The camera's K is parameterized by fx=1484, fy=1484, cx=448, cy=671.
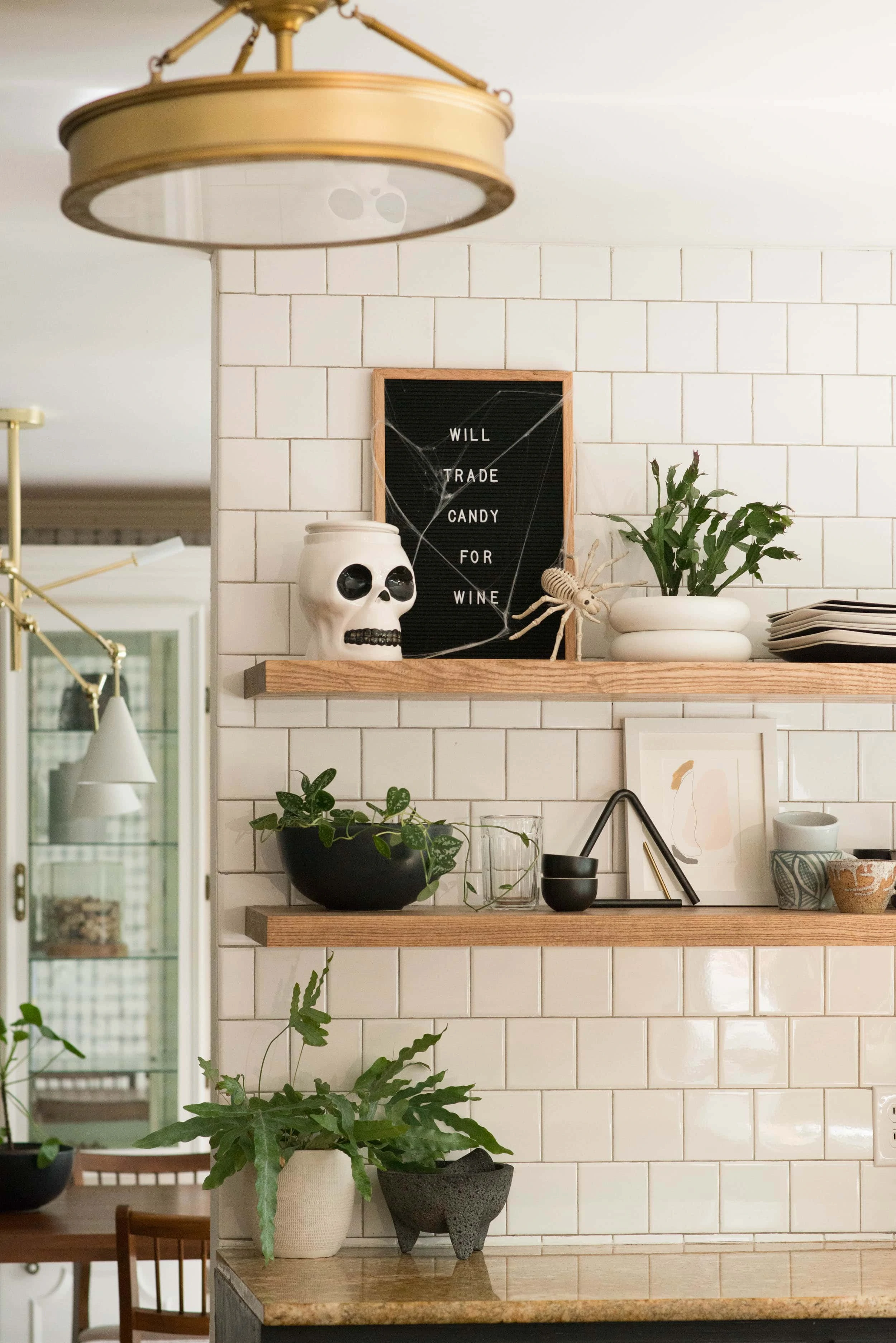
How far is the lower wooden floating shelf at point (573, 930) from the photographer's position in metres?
2.22

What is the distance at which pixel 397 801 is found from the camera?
7.65 feet

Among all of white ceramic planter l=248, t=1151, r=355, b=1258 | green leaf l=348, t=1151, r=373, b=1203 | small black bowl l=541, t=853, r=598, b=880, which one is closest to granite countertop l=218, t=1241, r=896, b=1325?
white ceramic planter l=248, t=1151, r=355, b=1258

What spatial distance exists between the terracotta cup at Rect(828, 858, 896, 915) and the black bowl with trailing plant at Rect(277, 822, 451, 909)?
66 cm

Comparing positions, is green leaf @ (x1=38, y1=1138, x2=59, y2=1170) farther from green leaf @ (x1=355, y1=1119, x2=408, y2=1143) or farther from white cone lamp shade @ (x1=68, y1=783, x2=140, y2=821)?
green leaf @ (x1=355, y1=1119, x2=408, y2=1143)

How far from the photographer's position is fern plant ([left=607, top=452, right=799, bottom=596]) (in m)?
2.38

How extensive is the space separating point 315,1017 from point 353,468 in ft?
2.98

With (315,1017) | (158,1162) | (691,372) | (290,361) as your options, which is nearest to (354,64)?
(290,361)

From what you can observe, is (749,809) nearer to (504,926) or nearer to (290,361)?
(504,926)

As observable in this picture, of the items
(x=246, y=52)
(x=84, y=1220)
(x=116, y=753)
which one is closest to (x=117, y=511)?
(x=116, y=753)

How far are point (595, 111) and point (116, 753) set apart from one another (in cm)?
209

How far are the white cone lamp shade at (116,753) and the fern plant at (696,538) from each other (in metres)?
1.65

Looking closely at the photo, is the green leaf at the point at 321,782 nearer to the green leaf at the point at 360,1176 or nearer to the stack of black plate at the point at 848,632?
the green leaf at the point at 360,1176

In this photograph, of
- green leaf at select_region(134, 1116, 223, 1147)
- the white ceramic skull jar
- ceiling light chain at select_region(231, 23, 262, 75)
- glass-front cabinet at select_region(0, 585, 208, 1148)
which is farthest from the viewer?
glass-front cabinet at select_region(0, 585, 208, 1148)

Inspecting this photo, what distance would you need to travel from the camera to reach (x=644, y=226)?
2.52 metres
